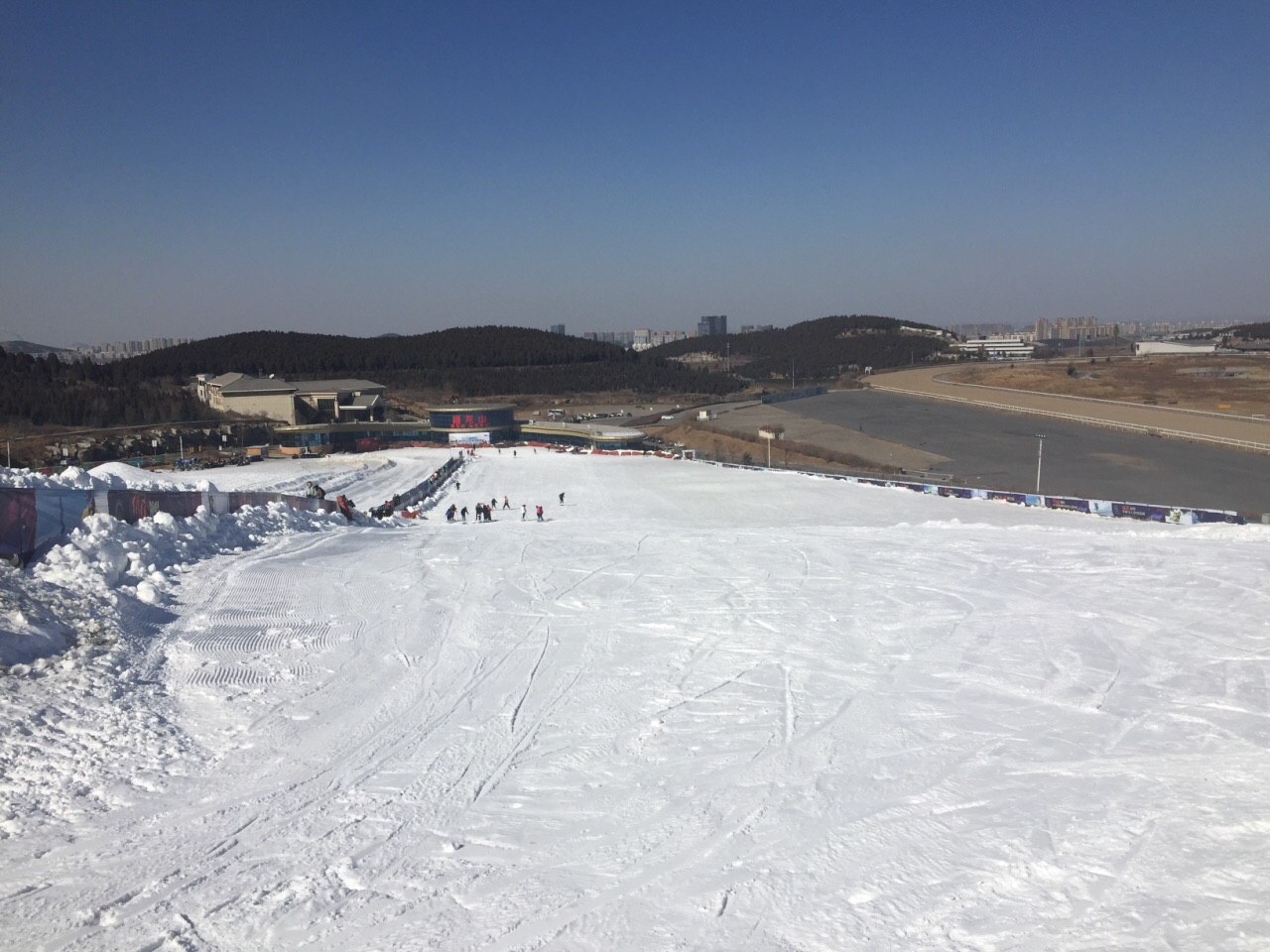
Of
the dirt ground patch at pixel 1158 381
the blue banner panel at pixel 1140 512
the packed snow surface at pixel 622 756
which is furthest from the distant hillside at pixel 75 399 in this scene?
the dirt ground patch at pixel 1158 381

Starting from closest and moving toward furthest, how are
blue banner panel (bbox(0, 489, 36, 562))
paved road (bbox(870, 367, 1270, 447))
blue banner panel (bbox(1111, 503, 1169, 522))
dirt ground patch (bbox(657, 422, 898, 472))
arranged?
1. blue banner panel (bbox(0, 489, 36, 562))
2. blue banner panel (bbox(1111, 503, 1169, 522))
3. dirt ground patch (bbox(657, 422, 898, 472))
4. paved road (bbox(870, 367, 1270, 447))

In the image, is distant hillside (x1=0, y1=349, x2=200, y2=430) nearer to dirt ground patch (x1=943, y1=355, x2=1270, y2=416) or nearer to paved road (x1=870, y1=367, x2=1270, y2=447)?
paved road (x1=870, y1=367, x2=1270, y2=447)

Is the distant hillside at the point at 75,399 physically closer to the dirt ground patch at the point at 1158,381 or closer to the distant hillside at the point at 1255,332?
the dirt ground patch at the point at 1158,381

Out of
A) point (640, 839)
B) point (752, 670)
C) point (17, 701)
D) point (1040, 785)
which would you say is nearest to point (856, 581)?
point (752, 670)


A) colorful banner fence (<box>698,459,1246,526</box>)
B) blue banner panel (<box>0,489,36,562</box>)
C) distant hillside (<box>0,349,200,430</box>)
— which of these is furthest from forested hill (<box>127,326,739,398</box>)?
blue banner panel (<box>0,489,36,562</box>)

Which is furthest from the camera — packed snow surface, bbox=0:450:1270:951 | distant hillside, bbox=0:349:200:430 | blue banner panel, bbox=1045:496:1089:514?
distant hillside, bbox=0:349:200:430

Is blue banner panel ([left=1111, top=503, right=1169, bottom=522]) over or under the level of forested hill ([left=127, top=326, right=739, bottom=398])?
under
